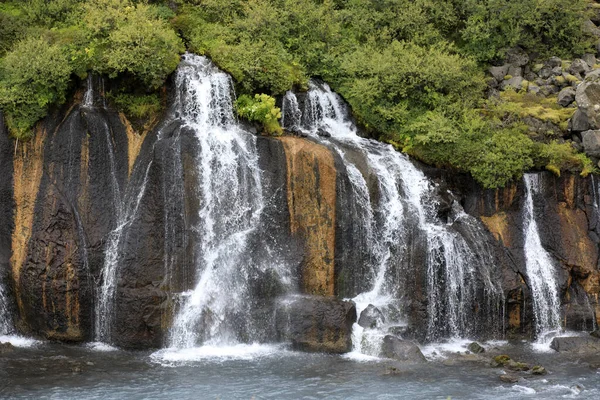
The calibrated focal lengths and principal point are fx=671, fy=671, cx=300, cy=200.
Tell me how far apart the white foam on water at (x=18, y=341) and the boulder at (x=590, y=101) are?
669 inches

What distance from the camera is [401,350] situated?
16359 mm

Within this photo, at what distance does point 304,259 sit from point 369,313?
2.24 meters

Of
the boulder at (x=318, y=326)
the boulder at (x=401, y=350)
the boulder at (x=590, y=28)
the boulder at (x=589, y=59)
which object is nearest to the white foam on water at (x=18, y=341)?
the boulder at (x=318, y=326)

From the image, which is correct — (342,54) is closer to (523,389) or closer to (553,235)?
(553,235)

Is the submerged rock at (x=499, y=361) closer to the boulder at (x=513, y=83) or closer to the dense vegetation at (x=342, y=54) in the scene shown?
the dense vegetation at (x=342, y=54)

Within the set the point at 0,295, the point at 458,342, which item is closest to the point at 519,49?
Result: the point at 458,342

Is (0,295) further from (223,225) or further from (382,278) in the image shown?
(382,278)

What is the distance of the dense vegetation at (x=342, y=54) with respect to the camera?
1891cm

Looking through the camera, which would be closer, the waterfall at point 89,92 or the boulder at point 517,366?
the boulder at point 517,366

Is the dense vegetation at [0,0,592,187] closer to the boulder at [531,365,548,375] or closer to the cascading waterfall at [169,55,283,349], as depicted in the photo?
the cascading waterfall at [169,55,283,349]

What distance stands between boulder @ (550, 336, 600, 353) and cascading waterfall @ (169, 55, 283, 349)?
25.4ft

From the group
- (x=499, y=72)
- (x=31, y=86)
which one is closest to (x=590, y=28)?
(x=499, y=72)

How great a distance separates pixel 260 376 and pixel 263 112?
7.86m

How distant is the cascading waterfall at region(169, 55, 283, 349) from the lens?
17.2 m
